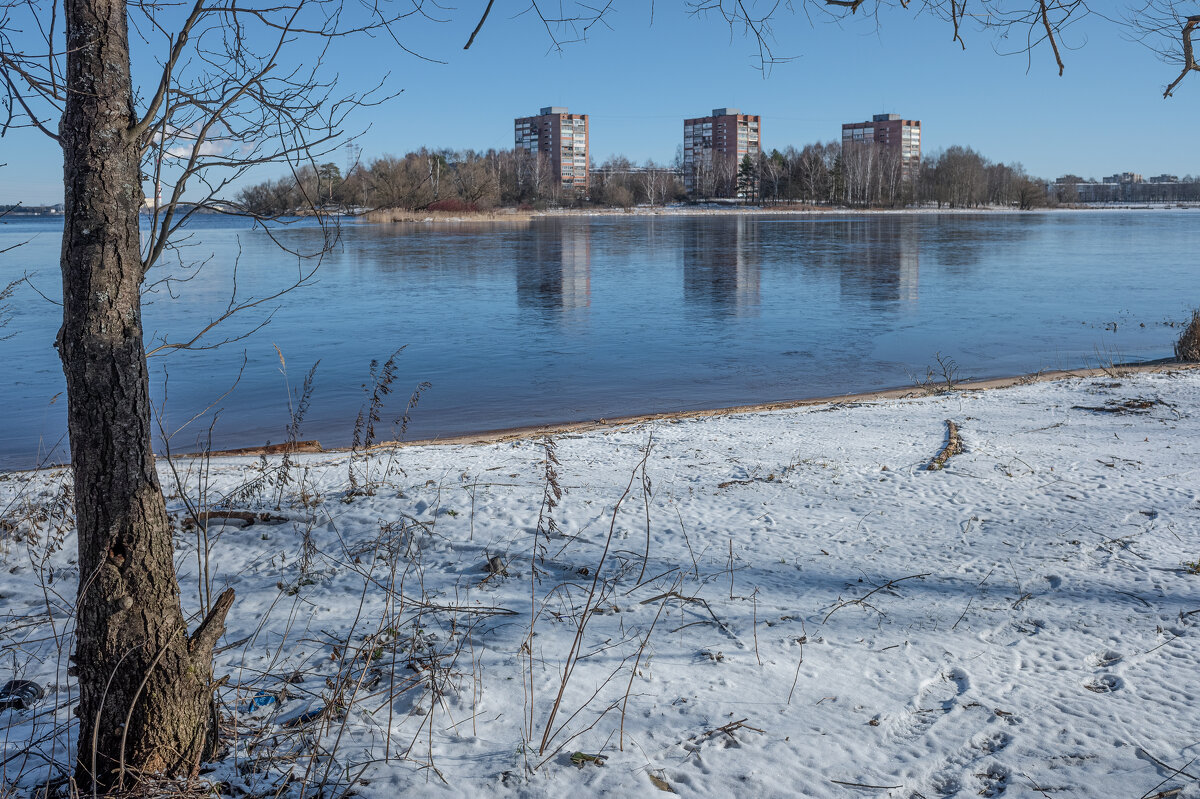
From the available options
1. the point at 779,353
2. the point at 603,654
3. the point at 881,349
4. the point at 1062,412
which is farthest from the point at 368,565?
the point at 881,349

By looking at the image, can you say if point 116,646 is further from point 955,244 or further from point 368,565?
point 955,244

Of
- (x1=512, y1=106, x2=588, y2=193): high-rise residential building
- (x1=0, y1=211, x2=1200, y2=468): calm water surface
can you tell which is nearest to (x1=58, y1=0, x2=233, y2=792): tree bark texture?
(x1=0, y1=211, x2=1200, y2=468): calm water surface

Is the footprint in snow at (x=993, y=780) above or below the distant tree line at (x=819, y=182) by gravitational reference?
below

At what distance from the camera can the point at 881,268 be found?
98.8 ft

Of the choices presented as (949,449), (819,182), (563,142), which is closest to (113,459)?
(949,449)

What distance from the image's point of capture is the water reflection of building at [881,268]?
23.2 metres

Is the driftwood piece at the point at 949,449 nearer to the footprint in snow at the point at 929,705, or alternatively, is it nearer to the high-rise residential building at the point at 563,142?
the footprint in snow at the point at 929,705

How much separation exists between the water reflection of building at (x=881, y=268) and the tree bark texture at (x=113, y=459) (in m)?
21.0

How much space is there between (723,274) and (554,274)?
5705mm

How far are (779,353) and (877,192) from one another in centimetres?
10568

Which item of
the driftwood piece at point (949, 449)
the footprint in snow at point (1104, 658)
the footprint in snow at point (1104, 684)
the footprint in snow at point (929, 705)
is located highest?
the driftwood piece at point (949, 449)

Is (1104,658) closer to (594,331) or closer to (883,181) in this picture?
(594,331)

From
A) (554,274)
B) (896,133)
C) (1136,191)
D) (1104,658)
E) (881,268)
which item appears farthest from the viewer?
(1136,191)

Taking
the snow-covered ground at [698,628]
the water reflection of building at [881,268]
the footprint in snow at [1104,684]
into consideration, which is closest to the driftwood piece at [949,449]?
the snow-covered ground at [698,628]
